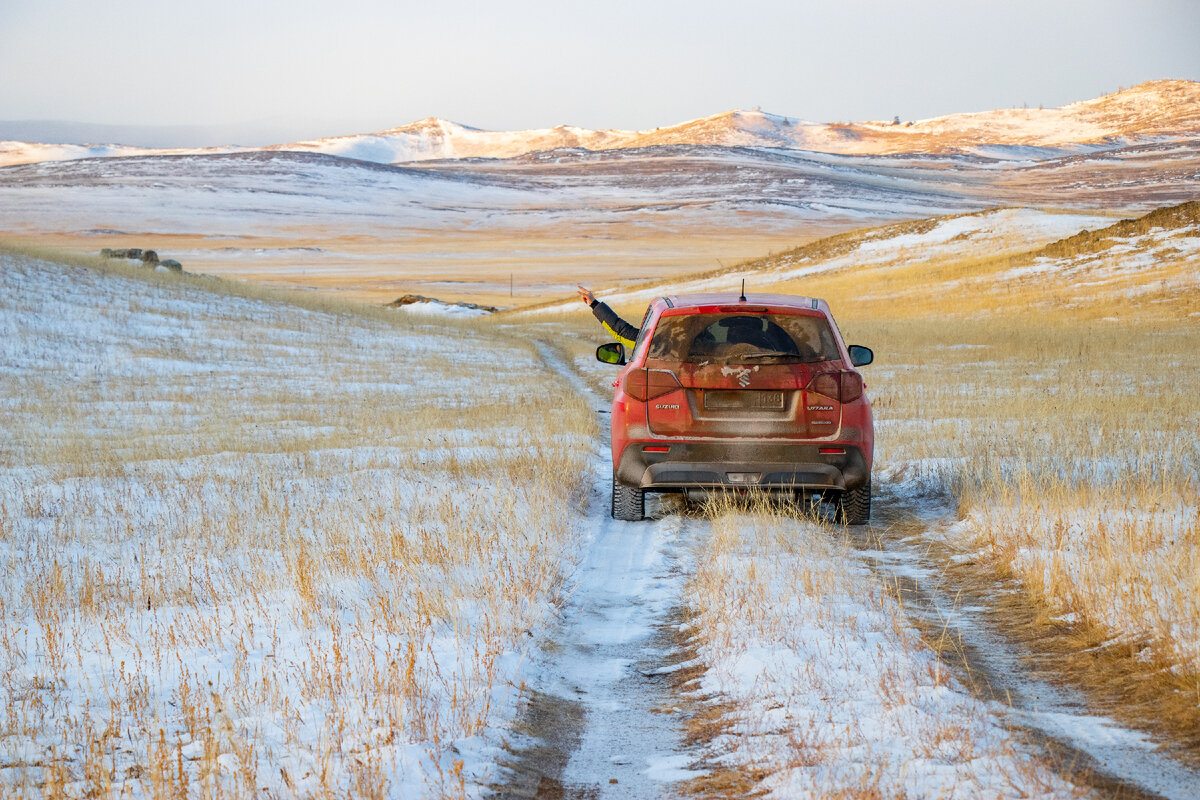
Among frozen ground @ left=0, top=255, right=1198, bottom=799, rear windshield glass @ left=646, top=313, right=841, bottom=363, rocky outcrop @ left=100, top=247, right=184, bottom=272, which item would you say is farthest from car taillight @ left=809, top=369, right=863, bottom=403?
rocky outcrop @ left=100, top=247, right=184, bottom=272

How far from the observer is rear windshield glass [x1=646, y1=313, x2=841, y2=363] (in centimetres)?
765

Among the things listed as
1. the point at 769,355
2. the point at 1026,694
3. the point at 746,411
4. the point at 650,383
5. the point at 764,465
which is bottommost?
the point at 1026,694

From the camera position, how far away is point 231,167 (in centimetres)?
16988

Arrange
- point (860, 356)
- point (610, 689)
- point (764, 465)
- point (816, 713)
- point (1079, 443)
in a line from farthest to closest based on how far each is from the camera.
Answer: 1. point (1079, 443)
2. point (860, 356)
3. point (764, 465)
4. point (610, 689)
5. point (816, 713)

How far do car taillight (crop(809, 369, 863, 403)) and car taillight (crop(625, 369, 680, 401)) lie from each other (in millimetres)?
949

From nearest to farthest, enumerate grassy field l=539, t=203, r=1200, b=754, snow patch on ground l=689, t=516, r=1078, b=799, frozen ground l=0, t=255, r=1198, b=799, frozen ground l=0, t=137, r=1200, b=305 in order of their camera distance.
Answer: snow patch on ground l=689, t=516, r=1078, b=799 → frozen ground l=0, t=255, r=1198, b=799 → grassy field l=539, t=203, r=1200, b=754 → frozen ground l=0, t=137, r=1200, b=305

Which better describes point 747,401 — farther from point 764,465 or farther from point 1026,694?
point 1026,694

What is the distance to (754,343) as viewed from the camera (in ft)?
26.4

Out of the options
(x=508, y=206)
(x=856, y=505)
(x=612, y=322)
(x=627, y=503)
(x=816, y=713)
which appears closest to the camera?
(x=816, y=713)

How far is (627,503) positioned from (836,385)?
1.77 metres

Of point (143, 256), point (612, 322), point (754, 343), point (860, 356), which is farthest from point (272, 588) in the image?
point (143, 256)

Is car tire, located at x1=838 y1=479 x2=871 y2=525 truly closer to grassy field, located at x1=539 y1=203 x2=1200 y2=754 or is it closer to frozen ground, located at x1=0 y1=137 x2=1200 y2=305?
grassy field, located at x1=539 y1=203 x2=1200 y2=754

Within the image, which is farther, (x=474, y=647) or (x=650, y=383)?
(x=650, y=383)

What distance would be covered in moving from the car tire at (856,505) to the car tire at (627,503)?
4.74ft
